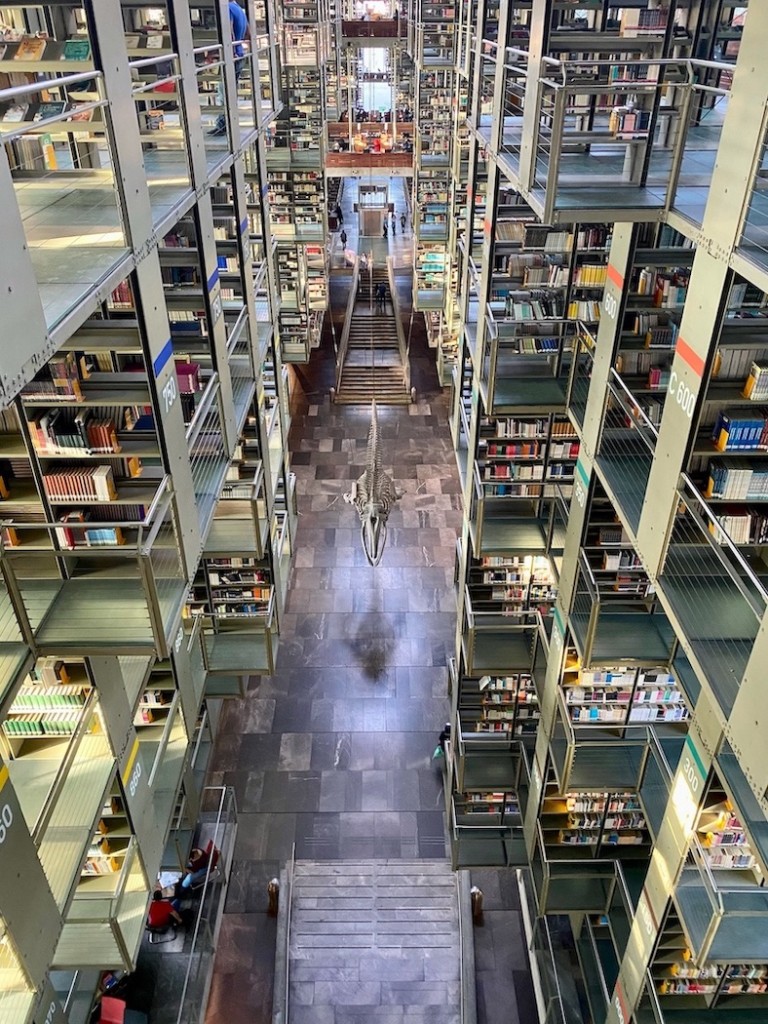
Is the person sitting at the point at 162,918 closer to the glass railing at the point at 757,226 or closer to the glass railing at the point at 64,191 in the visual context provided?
the glass railing at the point at 64,191

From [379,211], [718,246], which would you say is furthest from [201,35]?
[379,211]

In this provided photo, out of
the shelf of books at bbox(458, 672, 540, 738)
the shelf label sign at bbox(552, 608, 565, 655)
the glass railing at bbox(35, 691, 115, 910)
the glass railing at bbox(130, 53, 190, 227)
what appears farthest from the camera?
the shelf of books at bbox(458, 672, 540, 738)

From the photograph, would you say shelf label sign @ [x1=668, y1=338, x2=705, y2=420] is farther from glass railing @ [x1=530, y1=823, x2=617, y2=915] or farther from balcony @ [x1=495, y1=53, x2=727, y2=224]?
glass railing @ [x1=530, y1=823, x2=617, y2=915]

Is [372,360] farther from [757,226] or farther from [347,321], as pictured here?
[757,226]

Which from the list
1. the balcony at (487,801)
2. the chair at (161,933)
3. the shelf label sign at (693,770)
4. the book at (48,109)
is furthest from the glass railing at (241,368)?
the chair at (161,933)

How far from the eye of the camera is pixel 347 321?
16.6 m

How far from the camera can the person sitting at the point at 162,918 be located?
7.05 metres

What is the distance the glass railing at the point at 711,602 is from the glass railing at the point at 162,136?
3.10 m

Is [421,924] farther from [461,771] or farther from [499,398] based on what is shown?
[499,398]

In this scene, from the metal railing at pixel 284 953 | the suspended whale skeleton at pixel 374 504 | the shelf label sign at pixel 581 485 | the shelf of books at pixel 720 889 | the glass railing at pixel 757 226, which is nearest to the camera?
the glass railing at pixel 757 226

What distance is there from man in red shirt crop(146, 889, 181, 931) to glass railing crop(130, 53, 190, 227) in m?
6.14

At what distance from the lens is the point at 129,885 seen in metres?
5.24

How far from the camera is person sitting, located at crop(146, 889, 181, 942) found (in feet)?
23.1

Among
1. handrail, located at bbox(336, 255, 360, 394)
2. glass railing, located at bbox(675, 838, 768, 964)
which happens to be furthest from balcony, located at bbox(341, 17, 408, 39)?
glass railing, located at bbox(675, 838, 768, 964)
